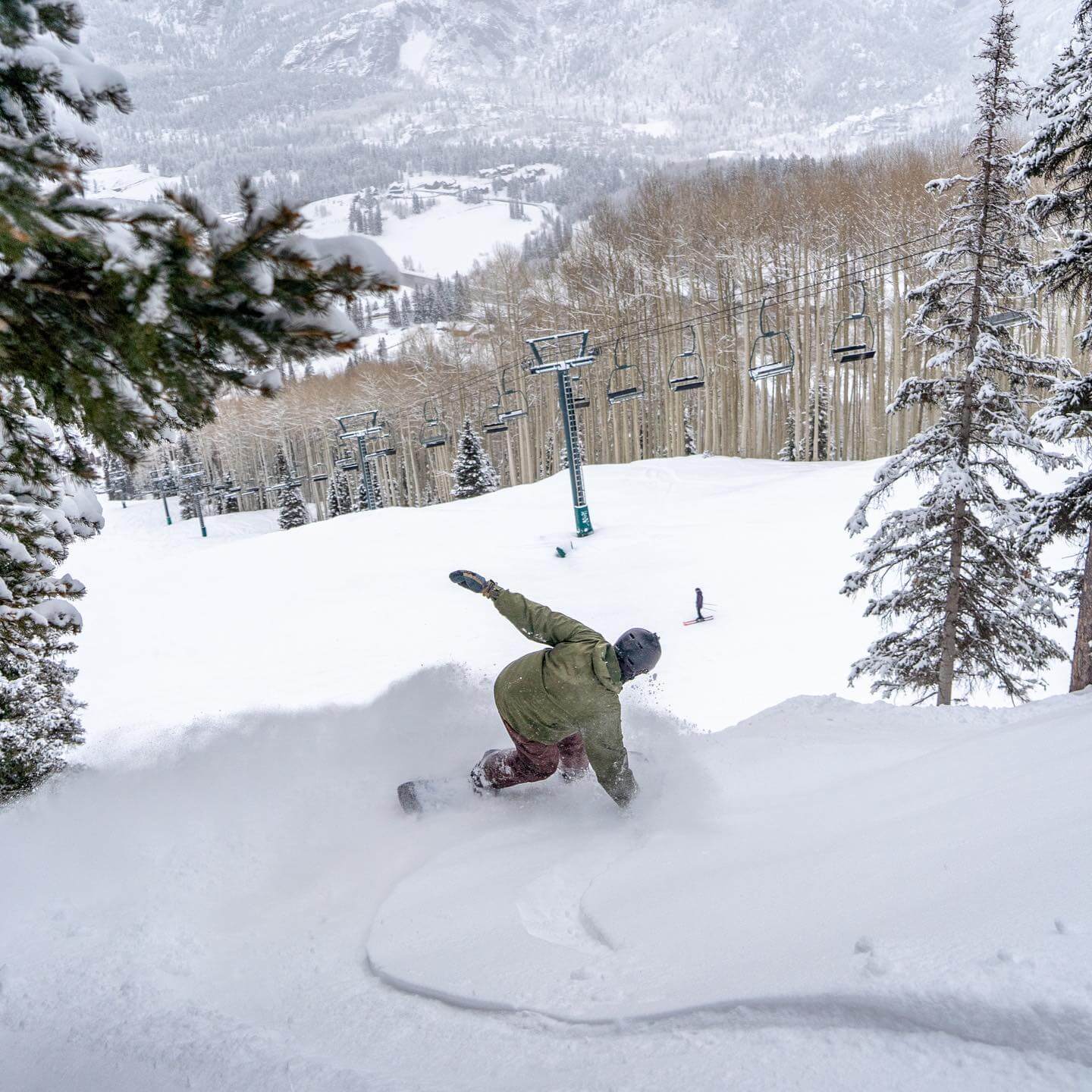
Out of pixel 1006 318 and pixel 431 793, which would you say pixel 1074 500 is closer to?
pixel 1006 318

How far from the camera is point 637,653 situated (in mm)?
4328

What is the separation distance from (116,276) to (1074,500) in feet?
27.4

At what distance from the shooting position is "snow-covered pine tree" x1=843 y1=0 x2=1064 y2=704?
899 centimetres

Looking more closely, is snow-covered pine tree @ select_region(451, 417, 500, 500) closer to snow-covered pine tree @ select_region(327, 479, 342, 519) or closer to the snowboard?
snow-covered pine tree @ select_region(327, 479, 342, 519)

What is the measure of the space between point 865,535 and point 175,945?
19950 millimetres

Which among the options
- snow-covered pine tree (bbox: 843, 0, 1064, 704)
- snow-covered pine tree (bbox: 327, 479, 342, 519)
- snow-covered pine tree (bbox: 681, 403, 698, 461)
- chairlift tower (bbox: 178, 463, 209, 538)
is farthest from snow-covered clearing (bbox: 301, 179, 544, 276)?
snow-covered pine tree (bbox: 843, 0, 1064, 704)

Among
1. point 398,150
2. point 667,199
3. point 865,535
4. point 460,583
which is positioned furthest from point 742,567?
point 398,150

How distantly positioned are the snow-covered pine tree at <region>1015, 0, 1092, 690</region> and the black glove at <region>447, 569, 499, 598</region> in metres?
5.84

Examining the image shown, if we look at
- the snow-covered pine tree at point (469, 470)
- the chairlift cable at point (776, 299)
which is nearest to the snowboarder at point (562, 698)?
the chairlift cable at point (776, 299)

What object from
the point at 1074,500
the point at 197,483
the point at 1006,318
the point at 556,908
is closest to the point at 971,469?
the point at 1006,318

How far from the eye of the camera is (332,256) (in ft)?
6.07

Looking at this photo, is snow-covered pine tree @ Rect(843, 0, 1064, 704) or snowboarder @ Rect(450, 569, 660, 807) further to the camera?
snow-covered pine tree @ Rect(843, 0, 1064, 704)

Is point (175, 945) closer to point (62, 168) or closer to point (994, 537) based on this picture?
point (62, 168)

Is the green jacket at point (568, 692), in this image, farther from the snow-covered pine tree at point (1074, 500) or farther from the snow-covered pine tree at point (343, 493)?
the snow-covered pine tree at point (343, 493)
